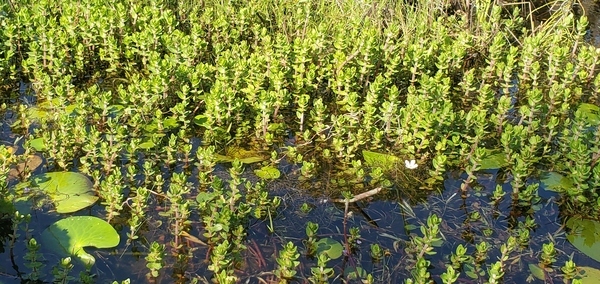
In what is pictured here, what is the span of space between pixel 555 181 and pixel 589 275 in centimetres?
100

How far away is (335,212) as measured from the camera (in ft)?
13.3

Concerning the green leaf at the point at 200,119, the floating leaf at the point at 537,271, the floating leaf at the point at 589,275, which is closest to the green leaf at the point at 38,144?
the green leaf at the point at 200,119

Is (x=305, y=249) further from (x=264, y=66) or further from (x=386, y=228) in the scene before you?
(x=264, y=66)

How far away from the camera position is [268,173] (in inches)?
170

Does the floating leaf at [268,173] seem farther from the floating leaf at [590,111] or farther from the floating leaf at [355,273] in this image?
Answer: the floating leaf at [590,111]

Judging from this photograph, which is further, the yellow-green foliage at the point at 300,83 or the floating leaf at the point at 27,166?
the yellow-green foliage at the point at 300,83

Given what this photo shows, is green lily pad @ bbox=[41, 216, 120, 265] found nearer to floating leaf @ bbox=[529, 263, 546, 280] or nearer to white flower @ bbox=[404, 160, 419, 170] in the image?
white flower @ bbox=[404, 160, 419, 170]

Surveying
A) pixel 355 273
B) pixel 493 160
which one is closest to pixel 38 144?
pixel 355 273

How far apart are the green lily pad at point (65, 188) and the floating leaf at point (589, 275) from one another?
302 cm

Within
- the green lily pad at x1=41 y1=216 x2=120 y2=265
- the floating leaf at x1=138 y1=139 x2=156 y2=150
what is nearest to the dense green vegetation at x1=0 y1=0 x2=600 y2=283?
the floating leaf at x1=138 y1=139 x2=156 y2=150

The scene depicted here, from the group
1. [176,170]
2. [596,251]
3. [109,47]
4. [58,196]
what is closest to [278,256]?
[176,170]

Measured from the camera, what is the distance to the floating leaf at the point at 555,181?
4352 mm

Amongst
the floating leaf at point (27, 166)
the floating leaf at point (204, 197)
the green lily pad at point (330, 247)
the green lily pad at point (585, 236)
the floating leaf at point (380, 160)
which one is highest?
the floating leaf at point (27, 166)

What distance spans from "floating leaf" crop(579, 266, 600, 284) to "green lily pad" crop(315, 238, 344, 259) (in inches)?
56.1
